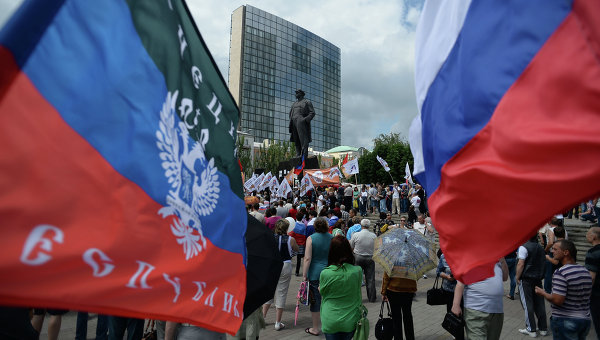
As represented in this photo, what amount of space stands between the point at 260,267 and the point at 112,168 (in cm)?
167

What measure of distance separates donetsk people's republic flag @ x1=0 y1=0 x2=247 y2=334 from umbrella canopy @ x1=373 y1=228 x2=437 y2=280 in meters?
3.40

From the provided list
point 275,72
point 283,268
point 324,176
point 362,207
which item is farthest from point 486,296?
point 275,72

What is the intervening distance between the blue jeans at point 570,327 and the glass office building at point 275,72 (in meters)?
80.9

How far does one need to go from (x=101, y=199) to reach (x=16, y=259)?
0.33m

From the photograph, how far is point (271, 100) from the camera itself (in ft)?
297

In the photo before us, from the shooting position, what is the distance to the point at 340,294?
13.9 feet

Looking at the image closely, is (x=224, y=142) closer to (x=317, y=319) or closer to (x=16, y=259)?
(x=16, y=259)

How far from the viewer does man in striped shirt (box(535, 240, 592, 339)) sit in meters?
4.10

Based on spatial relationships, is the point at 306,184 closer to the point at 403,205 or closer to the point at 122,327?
the point at 403,205

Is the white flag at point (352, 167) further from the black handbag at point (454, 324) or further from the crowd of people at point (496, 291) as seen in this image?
the black handbag at point (454, 324)

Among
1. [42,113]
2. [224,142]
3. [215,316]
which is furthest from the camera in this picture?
[224,142]

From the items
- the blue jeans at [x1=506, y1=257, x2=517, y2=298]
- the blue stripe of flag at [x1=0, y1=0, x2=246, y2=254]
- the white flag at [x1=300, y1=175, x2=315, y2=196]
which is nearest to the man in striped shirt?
the blue jeans at [x1=506, y1=257, x2=517, y2=298]

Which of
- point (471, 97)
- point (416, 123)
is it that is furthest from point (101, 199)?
point (416, 123)

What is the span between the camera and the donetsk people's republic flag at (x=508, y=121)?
1661mm
